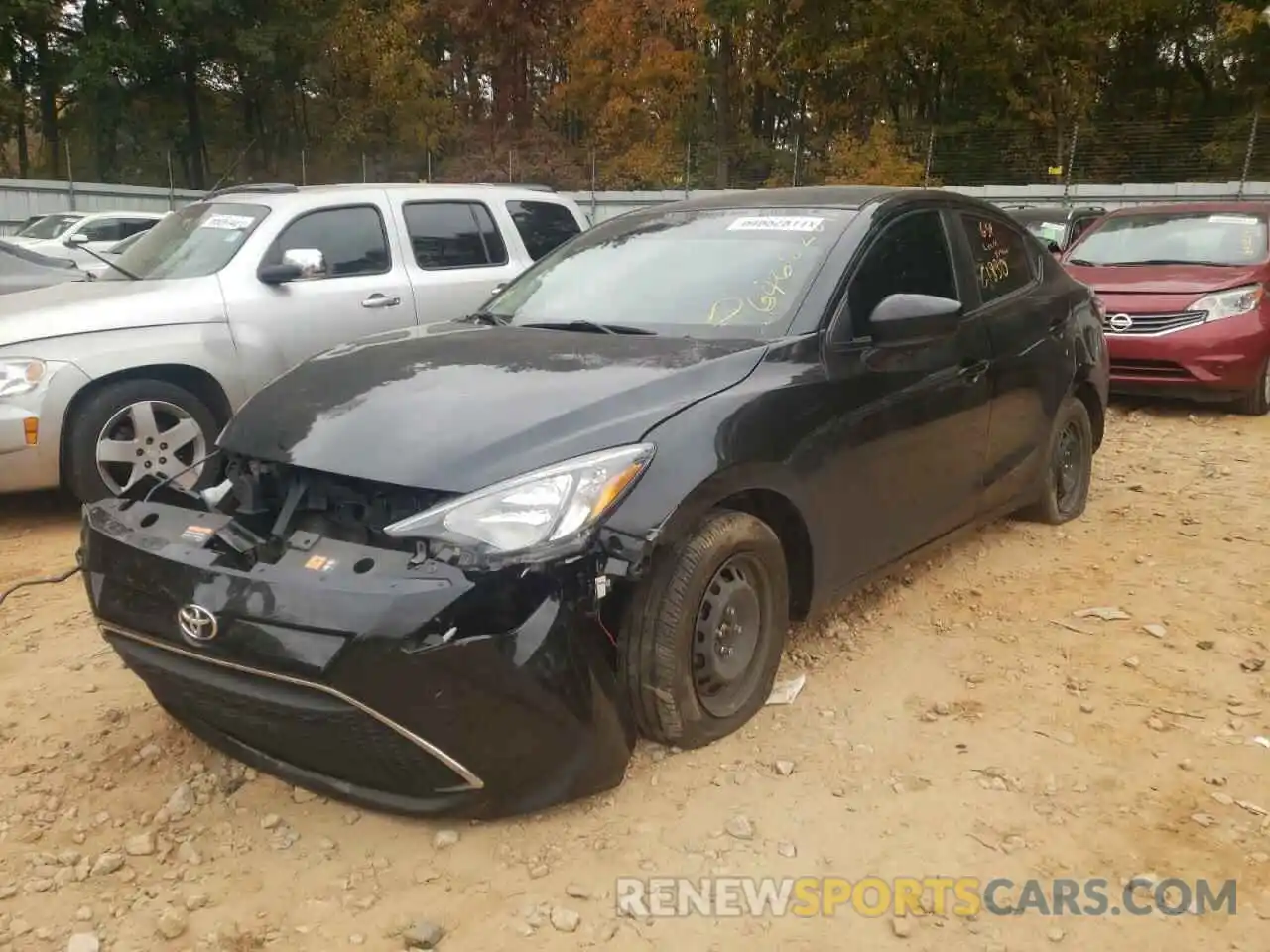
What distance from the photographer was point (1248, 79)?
27203 millimetres

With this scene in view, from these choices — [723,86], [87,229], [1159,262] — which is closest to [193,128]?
[723,86]

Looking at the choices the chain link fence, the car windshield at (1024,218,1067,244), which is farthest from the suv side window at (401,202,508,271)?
the chain link fence

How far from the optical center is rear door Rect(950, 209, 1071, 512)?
13.9 ft

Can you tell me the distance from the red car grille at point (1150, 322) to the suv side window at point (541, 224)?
392 cm

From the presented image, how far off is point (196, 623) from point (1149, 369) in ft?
24.0

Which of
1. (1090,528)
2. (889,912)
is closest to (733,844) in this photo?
(889,912)

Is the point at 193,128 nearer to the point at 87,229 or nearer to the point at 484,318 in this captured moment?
the point at 87,229

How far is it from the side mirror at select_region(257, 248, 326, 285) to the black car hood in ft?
8.10

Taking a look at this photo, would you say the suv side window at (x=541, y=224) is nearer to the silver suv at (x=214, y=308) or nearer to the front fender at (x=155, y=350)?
the silver suv at (x=214, y=308)

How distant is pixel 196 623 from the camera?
2.51 metres

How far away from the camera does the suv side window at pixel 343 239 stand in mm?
6020

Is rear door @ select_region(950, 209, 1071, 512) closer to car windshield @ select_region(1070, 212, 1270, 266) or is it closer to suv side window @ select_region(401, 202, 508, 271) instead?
suv side window @ select_region(401, 202, 508, 271)

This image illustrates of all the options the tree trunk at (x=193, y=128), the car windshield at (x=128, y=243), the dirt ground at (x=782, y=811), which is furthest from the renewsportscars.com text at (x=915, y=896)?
the tree trunk at (x=193, y=128)

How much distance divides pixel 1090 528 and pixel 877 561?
2118 millimetres
